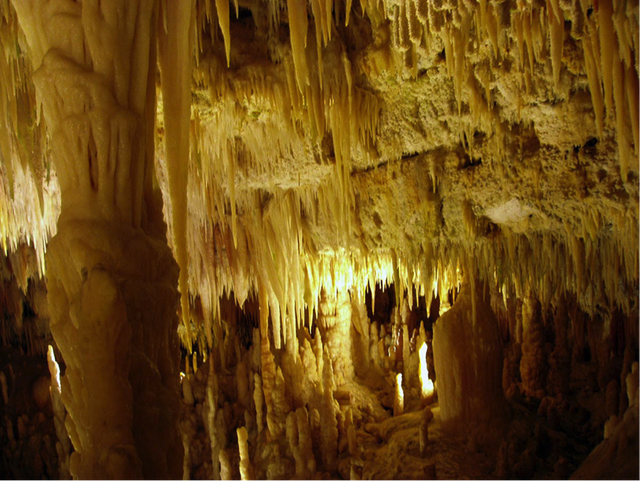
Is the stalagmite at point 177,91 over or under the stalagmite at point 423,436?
over

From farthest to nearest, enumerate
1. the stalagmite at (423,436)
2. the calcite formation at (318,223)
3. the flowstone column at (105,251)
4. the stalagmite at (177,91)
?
the stalagmite at (423,436), the stalagmite at (177,91), the calcite formation at (318,223), the flowstone column at (105,251)

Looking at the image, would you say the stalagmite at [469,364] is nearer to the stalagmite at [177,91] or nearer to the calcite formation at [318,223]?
the calcite formation at [318,223]

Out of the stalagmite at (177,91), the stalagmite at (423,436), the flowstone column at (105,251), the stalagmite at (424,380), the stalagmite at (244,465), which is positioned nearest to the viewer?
the flowstone column at (105,251)

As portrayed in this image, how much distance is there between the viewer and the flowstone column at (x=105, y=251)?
162cm

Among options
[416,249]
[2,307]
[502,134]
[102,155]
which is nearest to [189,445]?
[416,249]

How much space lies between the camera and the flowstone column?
1.62 meters

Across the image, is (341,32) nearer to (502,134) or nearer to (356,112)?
(356,112)

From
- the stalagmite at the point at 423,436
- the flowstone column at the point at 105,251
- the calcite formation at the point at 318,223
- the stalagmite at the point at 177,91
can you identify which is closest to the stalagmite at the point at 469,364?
the calcite formation at the point at 318,223

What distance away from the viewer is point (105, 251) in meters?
1.67

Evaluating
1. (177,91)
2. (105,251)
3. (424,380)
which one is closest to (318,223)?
(424,380)

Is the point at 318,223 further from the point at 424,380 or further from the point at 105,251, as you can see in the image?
the point at 105,251

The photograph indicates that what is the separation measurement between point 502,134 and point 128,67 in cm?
350

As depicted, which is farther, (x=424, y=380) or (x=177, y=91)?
(x=424, y=380)

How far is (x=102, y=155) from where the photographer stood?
1.73 m
